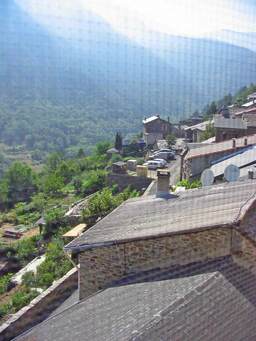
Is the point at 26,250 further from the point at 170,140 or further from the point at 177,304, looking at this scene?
the point at 170,140

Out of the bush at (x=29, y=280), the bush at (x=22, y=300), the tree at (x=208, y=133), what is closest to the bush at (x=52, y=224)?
the bush at (x=29, y=280)

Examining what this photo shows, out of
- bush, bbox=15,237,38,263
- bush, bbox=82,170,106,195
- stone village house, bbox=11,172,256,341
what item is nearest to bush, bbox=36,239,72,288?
stone village house, bbox=11,172,256,341

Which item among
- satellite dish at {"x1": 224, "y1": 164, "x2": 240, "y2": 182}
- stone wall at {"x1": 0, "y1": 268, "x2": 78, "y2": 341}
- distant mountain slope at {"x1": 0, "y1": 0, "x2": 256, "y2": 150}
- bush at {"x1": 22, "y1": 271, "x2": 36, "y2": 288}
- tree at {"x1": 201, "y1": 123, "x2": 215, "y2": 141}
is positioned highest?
distant mountain slope at {"x1": 0, "y1": 0, "x2": 256, "y2": 150}

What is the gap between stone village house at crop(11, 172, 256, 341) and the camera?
1.72 m

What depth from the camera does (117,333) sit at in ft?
5.60

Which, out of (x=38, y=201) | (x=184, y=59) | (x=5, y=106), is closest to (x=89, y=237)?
(x=184, y=59)

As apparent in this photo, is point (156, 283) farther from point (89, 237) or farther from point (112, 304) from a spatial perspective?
point (89, 237)

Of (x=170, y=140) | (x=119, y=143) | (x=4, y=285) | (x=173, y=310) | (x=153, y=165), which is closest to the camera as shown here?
(x=173, y=310)

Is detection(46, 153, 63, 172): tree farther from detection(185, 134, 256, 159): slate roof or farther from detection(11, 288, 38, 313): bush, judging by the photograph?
detection(11, 288, 38, 313): bush

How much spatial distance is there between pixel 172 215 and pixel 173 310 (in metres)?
0.74

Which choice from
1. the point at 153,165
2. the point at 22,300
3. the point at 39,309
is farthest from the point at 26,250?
the point at 39,309

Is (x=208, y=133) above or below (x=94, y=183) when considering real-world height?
above

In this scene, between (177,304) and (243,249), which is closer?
(177,304)

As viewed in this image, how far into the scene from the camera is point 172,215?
241 centimetres
